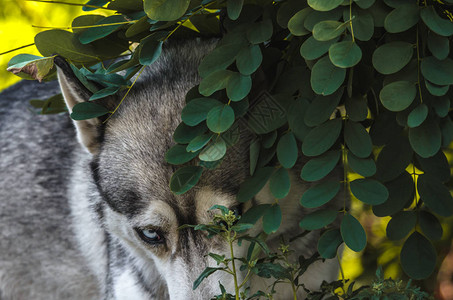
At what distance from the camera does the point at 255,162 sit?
217 cm

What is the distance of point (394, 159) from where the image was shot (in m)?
2.02

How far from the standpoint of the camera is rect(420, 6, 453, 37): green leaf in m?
1.73

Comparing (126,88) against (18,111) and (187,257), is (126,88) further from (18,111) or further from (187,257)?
(18,111)

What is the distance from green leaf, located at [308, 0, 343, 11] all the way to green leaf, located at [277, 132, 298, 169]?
18.3 inches

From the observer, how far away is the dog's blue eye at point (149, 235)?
2496 millimetres

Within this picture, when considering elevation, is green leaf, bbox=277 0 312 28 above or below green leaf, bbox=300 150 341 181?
above

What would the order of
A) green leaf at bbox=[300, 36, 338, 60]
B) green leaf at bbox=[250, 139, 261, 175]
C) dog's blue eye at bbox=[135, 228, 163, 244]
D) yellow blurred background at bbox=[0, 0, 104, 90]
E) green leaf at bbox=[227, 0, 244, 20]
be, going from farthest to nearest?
1. yellow blurred background at bbox=[0, 0, 104, 90]
2. dog's blue eye at bbox=[135, 228, 163, 244]
3. green leaf at bbox=[250, 139, 261, 175]
4. green leaf at bbox=[227, 0, 244, 20]
5. green leaf at bbox=[300, 36, 338, 60]

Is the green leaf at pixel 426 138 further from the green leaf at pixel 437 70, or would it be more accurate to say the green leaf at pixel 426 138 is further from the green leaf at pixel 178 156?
the green leaf at pixel 178 156

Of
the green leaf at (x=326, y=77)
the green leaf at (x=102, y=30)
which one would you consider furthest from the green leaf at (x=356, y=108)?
the green leaf at (x=102, y=30)

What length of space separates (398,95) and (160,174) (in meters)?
0.95

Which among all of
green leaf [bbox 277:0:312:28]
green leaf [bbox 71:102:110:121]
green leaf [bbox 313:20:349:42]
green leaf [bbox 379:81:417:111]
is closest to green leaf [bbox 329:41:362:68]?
green leaf [bbox 313:20:349:42]

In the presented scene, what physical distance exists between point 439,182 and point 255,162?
2.03 feet

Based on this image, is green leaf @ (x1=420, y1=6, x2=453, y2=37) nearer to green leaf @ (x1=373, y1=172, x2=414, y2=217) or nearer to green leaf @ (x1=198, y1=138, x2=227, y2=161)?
green leaf @ (x1=373, y1=172, x2=414, y2=217)

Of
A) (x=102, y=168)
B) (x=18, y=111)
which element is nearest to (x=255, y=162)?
(x=102, y=168)
